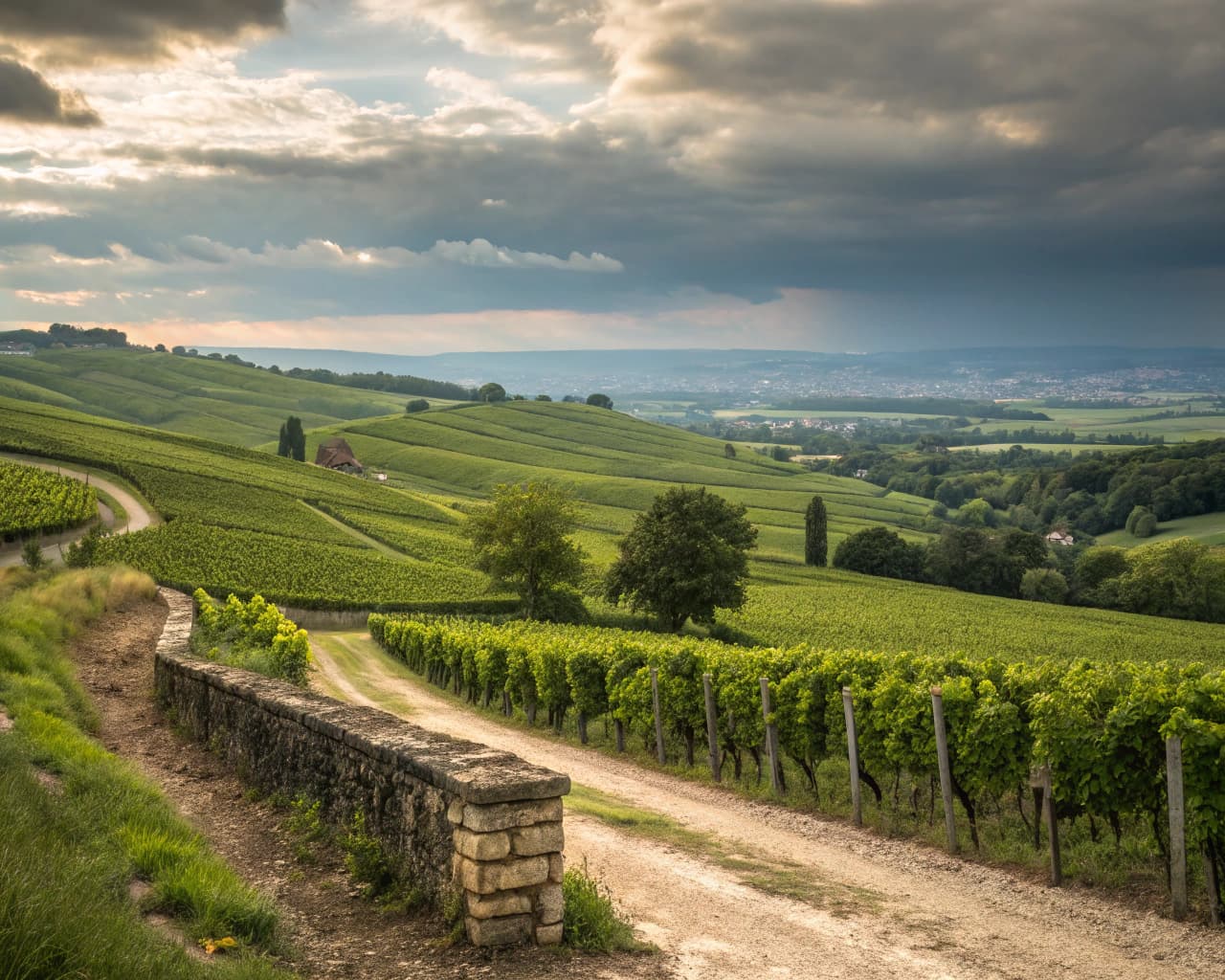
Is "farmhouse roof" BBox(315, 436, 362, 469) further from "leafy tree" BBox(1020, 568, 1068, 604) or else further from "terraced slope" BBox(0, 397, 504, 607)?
"leafy tree" BBox(1020, 568, 1068, 604)

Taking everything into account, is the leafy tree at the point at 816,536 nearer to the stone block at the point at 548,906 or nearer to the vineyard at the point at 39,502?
the vineyard at the point at 39,502

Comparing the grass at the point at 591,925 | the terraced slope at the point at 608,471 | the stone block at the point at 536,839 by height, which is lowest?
the terraced slope at the point at 608,471

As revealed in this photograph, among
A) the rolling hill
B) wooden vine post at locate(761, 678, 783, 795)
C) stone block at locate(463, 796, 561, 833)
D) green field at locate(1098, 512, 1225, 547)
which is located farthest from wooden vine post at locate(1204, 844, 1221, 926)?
green field at locate(1098, 512, 1225, 547)

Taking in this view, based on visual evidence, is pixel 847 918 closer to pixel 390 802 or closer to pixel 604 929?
pixel 604 929

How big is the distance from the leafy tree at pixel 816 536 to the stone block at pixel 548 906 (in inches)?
3798

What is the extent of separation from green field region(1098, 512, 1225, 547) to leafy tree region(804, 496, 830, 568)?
44.6m

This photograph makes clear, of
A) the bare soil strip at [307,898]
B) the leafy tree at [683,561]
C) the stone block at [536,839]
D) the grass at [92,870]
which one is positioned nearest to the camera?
the grass at [92,870]

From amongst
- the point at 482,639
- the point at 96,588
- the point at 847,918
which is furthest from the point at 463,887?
the point at 482,639

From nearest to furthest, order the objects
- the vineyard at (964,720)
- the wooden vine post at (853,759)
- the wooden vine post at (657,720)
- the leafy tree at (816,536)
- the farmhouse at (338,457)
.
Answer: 1. the vineyard at (964,720)
2. the wooden vine post at (853,759)
3. the wooden vine post at (657,720)
4. the leafy tree at (816,536)
5. the farmhouse at (338,457)

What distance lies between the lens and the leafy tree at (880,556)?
10112cm

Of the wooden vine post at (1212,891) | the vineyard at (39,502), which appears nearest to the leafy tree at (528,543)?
the vineyard at (39,502)

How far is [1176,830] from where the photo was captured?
31.2ft

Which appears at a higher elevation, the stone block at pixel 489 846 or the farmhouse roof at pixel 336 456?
the stone block at pixel 489 846

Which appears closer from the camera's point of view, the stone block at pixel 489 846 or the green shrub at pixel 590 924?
the stone block at pixel 489 846
